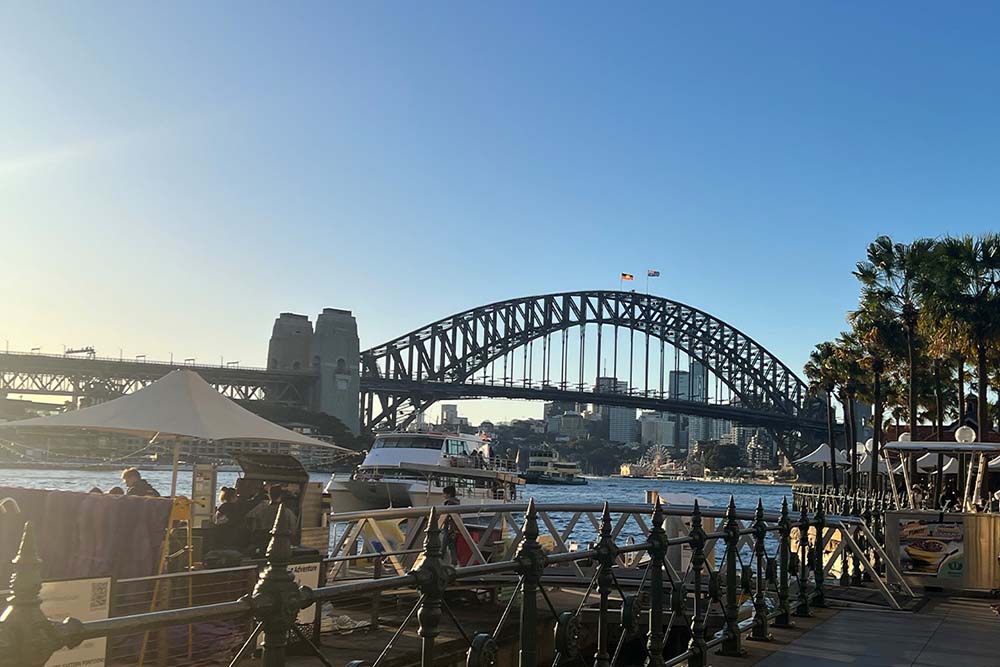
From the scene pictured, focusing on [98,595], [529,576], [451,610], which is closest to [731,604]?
[451,610]

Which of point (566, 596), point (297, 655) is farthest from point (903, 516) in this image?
point (297, 655)

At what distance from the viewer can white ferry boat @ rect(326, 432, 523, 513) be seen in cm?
3133

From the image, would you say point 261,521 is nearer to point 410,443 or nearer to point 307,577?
point 307,577

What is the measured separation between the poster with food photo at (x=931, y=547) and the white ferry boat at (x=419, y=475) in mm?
18161

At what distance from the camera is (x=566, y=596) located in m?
13.7

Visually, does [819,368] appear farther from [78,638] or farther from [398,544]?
[78,638]

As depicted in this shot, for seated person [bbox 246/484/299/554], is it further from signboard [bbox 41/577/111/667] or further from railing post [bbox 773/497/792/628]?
railing post [bbox 773/497/792/628]

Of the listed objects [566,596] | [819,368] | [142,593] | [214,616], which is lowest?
[566,596]

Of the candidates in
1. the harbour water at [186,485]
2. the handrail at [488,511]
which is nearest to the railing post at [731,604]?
the handrail at [488,511]

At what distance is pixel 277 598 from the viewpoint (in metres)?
3.38

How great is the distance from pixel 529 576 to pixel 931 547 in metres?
10.6

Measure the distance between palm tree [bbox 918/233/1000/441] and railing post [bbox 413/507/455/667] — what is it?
3152 cm

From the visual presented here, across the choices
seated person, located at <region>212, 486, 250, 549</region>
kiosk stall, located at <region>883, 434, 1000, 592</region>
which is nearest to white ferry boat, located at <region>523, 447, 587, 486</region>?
kiosk stall, located at <region>883, 434, 1000, 592</region>

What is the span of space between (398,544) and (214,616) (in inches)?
449
